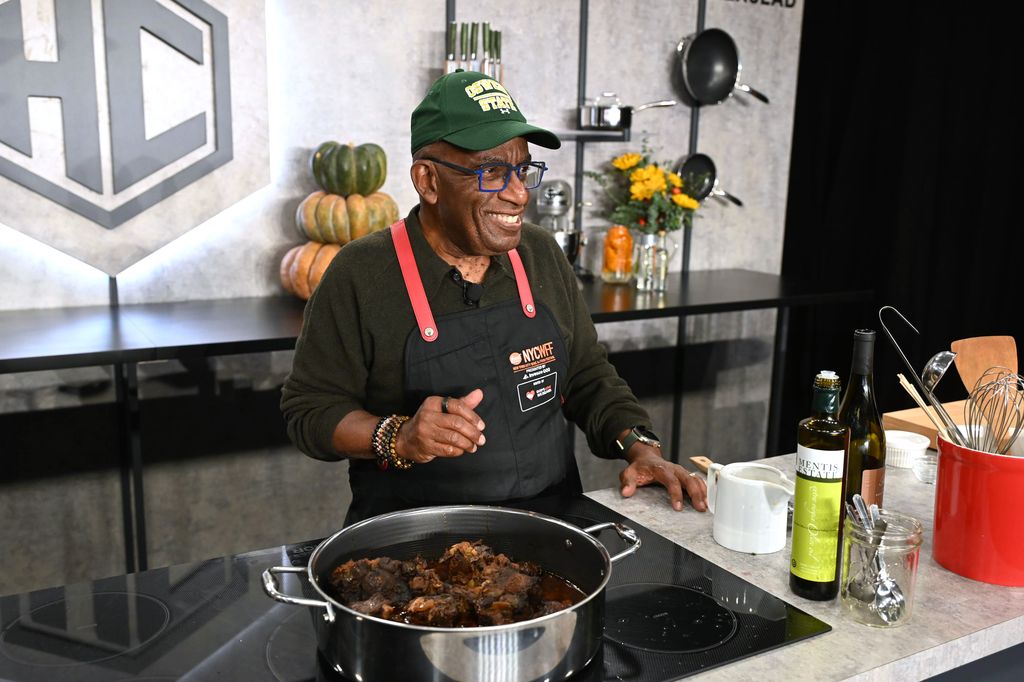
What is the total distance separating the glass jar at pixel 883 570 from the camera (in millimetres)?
1098

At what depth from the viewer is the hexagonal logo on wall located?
2.48 metres

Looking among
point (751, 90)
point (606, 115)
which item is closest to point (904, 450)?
point (606, 115)

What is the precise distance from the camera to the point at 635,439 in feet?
5.44

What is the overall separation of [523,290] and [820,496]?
75 cm

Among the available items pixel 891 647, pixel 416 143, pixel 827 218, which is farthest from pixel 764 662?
pixel 827 218

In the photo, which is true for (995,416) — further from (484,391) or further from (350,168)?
(350,168)

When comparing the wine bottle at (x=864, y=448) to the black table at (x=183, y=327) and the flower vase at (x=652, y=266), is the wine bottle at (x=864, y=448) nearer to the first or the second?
the black table at (x=183, y=327)

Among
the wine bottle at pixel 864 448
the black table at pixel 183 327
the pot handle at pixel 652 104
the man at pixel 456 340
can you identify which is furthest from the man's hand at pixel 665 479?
the pot handle at pixel 652 104

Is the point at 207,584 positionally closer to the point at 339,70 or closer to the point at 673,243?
the point at 339,70

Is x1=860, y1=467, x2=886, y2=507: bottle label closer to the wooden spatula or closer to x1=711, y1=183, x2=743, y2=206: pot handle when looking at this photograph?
the wooden spatula

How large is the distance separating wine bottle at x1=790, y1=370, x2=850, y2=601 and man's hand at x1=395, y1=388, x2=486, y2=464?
425mm

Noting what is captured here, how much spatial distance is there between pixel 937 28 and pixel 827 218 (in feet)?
2.76

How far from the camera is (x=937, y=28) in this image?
323 centimetres

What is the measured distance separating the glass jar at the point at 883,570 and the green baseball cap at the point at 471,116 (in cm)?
80
